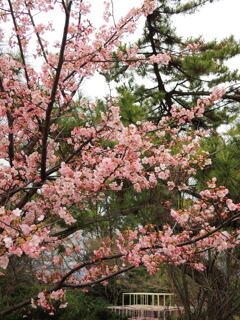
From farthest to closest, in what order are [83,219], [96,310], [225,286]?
1. [96,310]
2. [83,219]
3. [225,286]

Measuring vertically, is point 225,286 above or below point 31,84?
below

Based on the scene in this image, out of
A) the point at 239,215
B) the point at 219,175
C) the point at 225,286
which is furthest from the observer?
the point at 219,175

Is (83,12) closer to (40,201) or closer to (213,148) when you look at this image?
(40,201)

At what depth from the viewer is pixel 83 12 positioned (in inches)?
140

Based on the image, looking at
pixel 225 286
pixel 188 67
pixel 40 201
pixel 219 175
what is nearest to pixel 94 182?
pixel 40 201

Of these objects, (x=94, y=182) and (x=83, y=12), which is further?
(x=83, y=12)

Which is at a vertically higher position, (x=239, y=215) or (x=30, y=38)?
(x=30, y=38)

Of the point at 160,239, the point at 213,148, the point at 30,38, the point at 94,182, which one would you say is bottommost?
the point at 160,239

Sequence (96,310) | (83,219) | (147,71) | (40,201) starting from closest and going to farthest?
(40,201) → (83,219) → (96,310) → (147,71)

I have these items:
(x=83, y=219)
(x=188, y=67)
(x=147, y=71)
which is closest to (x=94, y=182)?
(x=83, y=219)

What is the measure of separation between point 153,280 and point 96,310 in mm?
1705

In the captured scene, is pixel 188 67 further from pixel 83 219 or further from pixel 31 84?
pixel 31 84

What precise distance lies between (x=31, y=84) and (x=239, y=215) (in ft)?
7.20

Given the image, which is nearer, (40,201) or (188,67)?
(40,201)
